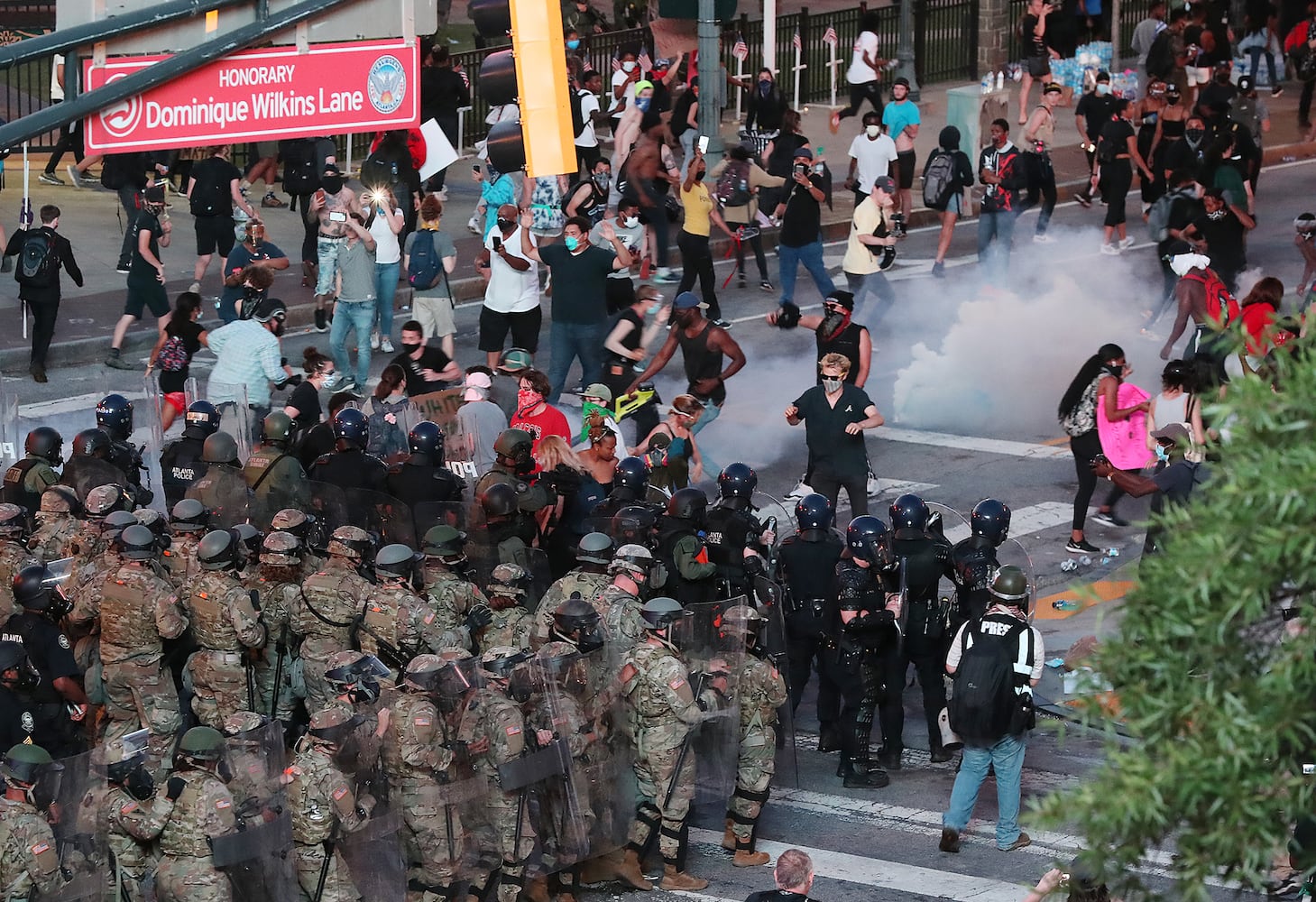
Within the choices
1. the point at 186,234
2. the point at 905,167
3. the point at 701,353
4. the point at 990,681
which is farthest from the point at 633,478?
the point at 186,234

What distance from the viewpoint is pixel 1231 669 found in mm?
5086

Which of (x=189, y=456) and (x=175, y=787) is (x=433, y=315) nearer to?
(x=189, y=456)

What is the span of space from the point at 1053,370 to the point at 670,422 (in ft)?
18.9

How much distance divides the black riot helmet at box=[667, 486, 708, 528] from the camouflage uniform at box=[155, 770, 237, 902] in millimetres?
3772

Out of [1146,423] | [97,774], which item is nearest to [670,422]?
[1146,423]

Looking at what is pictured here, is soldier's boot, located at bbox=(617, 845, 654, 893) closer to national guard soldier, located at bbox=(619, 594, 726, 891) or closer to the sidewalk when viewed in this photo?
national guard soldier, located at bbox=(619, 594, 726, 891)

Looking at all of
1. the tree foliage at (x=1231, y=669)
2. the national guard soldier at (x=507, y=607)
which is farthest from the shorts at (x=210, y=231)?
the tree foliage at (x=1231, y=669)

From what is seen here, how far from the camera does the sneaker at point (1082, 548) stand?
578 inches

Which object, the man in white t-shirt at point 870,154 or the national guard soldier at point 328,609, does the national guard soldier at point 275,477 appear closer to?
the national guard soldier at point 328,609

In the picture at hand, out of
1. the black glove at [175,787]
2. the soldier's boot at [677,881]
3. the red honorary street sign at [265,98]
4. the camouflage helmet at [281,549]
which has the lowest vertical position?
the soldier's boot at [677,881]

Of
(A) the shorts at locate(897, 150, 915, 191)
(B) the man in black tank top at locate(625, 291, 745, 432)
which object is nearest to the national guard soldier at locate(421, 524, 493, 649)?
(B) the man in black tank top at locate(625, 291, 745, 432)

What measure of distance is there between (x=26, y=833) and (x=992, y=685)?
456 cm

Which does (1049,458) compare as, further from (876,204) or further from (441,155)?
(441,155)

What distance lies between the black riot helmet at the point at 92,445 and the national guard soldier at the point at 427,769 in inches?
172
